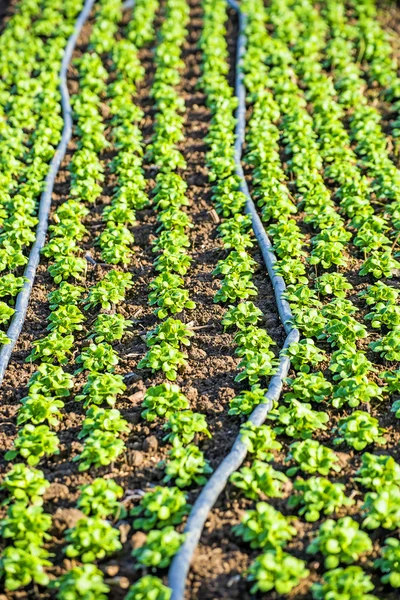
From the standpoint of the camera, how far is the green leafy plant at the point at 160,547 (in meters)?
4.12

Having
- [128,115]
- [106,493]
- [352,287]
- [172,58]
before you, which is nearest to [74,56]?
[172,58]

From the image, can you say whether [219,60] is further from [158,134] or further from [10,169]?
[10,169]

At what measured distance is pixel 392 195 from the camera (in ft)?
23.9

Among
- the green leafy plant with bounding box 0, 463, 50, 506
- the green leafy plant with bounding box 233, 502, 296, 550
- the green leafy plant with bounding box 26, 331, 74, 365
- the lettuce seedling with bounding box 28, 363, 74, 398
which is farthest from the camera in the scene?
the green leafy plant with bounding box 26, 331, 74, 365

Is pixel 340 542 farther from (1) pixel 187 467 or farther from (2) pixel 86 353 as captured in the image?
(2) pixel 86 353

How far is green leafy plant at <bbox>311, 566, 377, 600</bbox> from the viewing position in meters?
3.90

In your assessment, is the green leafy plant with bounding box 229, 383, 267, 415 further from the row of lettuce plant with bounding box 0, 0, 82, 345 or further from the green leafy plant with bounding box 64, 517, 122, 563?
the row of lettuce plant with bounding box 0, 0, 82, 345

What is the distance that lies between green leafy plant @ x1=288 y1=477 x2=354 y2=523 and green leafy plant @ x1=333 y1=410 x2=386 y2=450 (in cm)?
42

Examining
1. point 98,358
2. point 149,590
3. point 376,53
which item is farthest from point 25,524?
point 376,53

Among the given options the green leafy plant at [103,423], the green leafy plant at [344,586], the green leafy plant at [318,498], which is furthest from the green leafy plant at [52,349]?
the green leafy plant at [344,586]

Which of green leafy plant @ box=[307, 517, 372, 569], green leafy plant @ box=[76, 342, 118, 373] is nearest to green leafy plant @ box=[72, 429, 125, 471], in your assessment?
green leafy plant @ box=[76, 342, 118, 373]

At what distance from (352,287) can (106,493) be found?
2983 millimetres

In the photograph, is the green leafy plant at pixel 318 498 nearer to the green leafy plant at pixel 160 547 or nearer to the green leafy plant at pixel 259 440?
the green leafy plant at pixel 259 440

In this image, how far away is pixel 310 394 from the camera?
5266 mm
